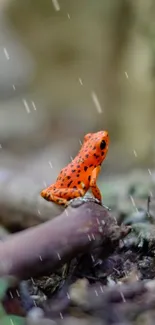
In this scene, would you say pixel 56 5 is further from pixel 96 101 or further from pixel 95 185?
pixel 95 185

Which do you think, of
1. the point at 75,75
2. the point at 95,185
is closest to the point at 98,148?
the point at 95,185

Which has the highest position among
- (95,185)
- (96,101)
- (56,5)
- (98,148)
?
(56,5)

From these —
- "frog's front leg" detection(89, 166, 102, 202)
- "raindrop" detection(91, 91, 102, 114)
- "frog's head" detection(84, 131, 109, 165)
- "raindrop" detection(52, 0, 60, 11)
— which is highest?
"raindrop" detection(52, 0, 60, 11)

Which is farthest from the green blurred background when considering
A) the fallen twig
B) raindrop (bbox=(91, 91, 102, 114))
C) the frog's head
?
the fallen twig

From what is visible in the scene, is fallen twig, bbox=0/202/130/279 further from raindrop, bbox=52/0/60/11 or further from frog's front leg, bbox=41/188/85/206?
raindrop, bbox=52/0/60/11

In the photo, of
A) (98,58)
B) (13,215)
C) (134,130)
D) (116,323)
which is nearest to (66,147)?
(134,130)

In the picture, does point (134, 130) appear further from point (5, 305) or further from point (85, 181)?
point (5, 305)

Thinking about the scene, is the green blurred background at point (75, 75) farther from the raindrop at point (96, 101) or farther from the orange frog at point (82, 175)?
the orange frog at point (82, 175)
